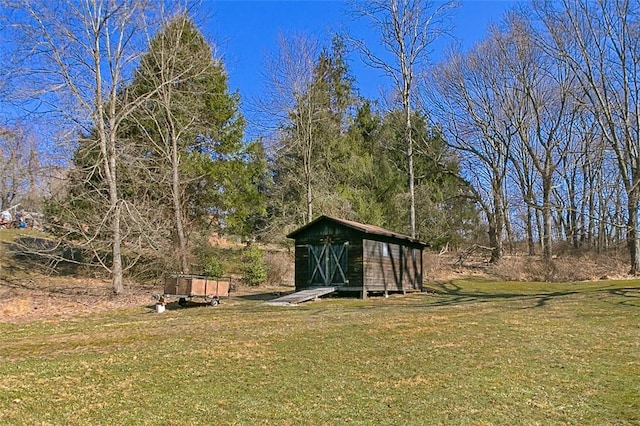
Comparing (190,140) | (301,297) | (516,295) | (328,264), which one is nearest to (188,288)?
(301,297)

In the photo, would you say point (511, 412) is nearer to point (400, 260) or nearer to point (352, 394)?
point (352, 394)

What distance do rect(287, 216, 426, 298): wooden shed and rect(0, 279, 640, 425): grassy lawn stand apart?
770 cm

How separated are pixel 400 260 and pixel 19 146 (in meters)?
21.9

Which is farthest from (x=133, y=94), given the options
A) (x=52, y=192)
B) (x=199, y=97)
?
(x=52, y=192)

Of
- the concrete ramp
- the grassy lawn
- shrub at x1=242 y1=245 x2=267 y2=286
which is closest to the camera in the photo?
the grassy lawn

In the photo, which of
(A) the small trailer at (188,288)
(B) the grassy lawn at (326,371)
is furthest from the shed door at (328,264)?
(B) the grassy lawn at (326,371)

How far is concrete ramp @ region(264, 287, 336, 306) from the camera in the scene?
1692 cm

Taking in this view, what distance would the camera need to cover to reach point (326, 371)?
7.26 meters

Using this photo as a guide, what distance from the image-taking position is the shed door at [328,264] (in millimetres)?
20656

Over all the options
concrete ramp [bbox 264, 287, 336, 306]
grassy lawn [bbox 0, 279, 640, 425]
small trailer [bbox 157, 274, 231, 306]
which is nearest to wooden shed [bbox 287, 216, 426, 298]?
concrete ramp [bbox 264, 287, 336, 306]

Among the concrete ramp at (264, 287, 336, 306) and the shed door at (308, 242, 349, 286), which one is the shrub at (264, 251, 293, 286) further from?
the concrete ramp at (264, 287, 336, 306)

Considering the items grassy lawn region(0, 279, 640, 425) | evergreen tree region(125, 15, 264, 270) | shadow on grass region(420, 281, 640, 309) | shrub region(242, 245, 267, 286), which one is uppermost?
evergreen tree region(125, 15, 264, 270)

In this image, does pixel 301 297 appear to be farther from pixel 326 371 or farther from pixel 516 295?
pixel 326 371

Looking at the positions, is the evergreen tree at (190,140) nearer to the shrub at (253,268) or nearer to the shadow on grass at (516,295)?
the shrub at (253,268)
